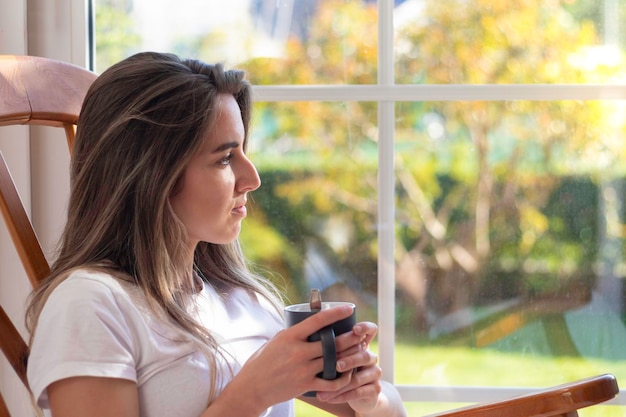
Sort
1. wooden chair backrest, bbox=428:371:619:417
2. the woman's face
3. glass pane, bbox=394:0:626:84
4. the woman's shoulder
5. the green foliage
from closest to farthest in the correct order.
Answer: wooden chair backrest, bbox=428:371:619:417 → the woman's shoulder → the woman's face → glass pane, bbox=394:0:626:84 → the green foliage

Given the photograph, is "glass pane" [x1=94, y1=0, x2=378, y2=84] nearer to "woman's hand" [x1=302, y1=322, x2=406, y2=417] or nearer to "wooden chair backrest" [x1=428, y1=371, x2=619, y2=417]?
"woman's hand" [x1=302, y1=322, x2=406, y2=417]

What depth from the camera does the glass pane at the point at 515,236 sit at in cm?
168

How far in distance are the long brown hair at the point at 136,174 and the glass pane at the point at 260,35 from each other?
1.60 feet

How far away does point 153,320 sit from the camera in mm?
1188

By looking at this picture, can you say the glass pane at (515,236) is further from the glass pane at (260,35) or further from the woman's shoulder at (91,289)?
the woman's shoulder at (91,289)

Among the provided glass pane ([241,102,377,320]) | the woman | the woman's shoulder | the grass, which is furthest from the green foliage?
the grass

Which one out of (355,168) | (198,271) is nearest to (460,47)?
(355,168)

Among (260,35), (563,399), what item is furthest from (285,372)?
(260,35)

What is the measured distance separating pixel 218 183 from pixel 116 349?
0.96 ft

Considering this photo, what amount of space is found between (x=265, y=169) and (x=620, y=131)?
72cm

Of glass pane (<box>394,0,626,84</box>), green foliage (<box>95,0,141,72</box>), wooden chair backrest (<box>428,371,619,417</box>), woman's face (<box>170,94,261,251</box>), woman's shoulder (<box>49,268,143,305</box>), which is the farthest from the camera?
green foliage (<box>95,0,141,72</box>)

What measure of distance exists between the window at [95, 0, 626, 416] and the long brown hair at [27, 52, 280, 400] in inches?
19.7

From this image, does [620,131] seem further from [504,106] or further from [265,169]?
[265,169]

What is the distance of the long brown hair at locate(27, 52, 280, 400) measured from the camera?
1.21m
